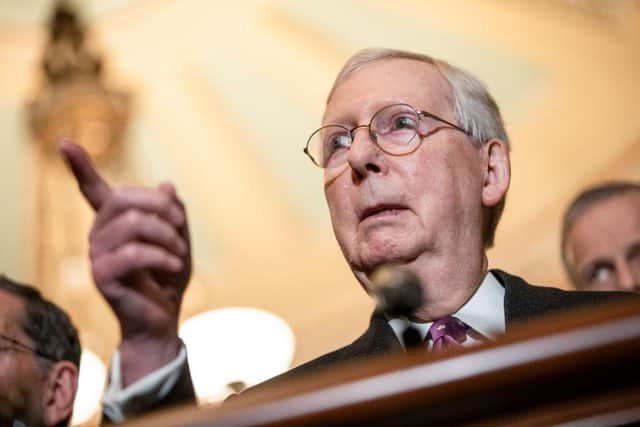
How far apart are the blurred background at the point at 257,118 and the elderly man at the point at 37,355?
4.81m

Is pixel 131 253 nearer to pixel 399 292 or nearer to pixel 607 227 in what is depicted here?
pixel 399 292

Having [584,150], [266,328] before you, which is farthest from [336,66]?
[266,328]

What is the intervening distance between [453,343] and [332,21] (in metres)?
6.41

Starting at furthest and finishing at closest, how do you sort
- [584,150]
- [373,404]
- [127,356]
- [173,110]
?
[173,110] → [584,150] → [127,356] → [373,404]

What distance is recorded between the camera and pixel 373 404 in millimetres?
1023

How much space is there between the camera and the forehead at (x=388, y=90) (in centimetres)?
184

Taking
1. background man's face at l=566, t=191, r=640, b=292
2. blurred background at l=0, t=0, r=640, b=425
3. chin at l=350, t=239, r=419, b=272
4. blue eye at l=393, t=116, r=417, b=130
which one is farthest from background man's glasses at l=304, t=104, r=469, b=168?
blurred background at l=0, t=0, r=640, b=425

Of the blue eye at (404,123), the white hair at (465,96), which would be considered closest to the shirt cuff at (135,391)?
the blue eye at (404,123)

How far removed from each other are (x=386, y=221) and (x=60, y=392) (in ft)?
2.48

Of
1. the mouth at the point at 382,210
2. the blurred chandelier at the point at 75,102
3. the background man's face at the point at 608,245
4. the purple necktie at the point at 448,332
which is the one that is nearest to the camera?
the purple necktie at the point at 448,332

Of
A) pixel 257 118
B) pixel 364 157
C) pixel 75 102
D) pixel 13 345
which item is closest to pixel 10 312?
pixel 13 345

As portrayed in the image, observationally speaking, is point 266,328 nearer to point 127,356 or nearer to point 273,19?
point 127,356

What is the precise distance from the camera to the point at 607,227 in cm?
275

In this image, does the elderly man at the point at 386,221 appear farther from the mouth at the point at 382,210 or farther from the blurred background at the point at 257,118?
the blurred background at the point at 257,118
